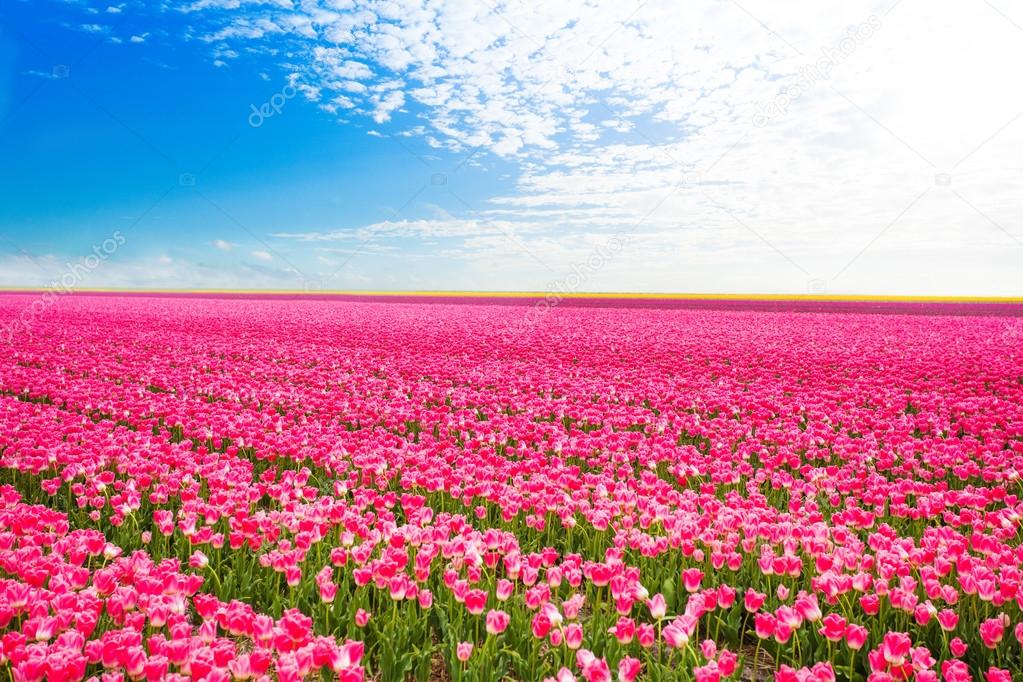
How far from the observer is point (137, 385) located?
1105cm

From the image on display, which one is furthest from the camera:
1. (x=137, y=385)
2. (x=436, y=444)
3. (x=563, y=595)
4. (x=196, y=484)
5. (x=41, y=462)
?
(x=137, y=385)

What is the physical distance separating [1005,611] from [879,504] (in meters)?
1.80

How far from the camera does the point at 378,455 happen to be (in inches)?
249

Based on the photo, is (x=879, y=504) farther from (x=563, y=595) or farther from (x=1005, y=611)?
(x=563, y=595)

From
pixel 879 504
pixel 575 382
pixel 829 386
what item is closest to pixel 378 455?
pixel 879 504

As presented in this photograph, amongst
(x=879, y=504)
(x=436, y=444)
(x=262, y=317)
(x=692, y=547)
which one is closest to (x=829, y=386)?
(x=879, y=504)

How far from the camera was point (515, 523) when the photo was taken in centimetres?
536

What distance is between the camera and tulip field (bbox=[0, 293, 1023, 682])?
3.32 m

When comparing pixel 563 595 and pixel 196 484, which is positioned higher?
pixel 196 484

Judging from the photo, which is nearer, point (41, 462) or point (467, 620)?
point (467, 620)

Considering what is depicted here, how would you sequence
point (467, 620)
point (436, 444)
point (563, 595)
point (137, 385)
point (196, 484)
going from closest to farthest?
point (467, 620) < point (563, 595) < point (196, 484) < point (436, 444) < point (137, 385)

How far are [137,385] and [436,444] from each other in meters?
6.33

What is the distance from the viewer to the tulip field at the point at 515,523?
3.32 metres

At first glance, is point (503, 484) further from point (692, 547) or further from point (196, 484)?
point (196, 484)
